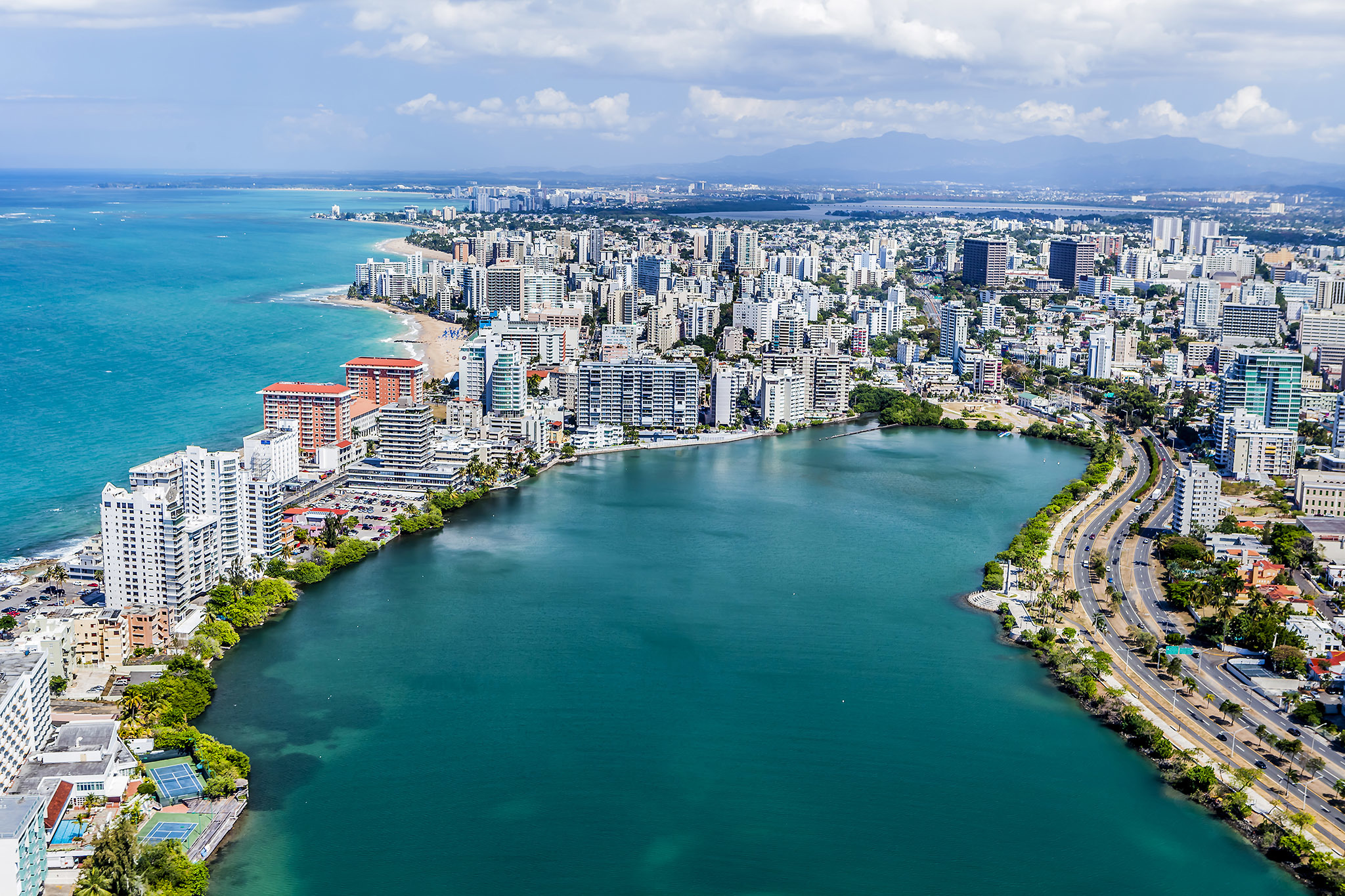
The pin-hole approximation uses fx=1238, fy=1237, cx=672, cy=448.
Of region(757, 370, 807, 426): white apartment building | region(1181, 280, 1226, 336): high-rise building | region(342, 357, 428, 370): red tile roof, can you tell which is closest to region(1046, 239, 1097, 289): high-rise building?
region(1181, 280, 1226, 336): high-rise building

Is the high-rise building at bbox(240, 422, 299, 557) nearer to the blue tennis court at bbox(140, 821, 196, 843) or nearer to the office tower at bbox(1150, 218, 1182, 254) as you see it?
the blue tennis court at bbox(140, 821, 196, 843)

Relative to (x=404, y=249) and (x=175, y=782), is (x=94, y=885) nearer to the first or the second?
(x=175, y=782)

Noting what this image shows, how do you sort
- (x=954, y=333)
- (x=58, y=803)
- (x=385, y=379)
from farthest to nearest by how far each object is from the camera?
(x=954, y=333)
(x=385, y=379)
(x=58, y=803)

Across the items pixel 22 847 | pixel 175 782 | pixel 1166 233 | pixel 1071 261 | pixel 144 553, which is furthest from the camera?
pixel 1166 233

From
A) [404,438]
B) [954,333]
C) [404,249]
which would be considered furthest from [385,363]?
[404,249]

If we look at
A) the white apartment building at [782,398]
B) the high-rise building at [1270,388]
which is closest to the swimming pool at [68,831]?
the white apartment building at [782,398]

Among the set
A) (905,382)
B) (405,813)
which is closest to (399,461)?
(405,813)

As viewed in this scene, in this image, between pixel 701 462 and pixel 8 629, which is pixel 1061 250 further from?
pixel 8 629
